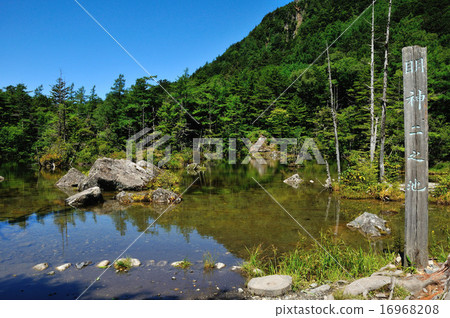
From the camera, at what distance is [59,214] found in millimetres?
9906

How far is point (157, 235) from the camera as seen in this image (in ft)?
25.9

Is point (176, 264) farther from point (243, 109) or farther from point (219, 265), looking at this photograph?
point (243, 109)

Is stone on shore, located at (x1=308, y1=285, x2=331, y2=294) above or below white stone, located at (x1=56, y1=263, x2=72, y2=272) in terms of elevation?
above

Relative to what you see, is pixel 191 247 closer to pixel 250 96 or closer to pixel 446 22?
pixel 250 96

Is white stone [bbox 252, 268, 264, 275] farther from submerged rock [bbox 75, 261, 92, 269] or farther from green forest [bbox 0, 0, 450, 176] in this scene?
green forest [bbox 0, 0, 450, 176]

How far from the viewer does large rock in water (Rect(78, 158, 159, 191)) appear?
46.5 ft

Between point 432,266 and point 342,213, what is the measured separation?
19.0 ft

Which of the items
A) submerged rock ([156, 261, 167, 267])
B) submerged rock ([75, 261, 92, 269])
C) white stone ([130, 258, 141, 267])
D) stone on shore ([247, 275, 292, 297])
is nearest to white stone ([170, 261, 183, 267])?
submerged rock ([156, 261, 167, 267])

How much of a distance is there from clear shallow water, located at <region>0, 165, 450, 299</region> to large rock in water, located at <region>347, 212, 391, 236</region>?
31 centimetres

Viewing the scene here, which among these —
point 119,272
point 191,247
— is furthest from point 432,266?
point 119,272

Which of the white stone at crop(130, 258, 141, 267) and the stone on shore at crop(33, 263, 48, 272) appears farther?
the white stone at crop(130, 258, 141, 267)

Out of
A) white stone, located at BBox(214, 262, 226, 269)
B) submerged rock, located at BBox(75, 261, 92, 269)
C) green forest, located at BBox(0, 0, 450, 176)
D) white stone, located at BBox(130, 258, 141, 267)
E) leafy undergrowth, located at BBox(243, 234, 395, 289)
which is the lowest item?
white stone, located at BBox(214, 262, 226, 269)

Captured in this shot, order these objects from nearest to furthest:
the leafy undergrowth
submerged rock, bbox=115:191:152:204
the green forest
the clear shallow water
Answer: the leafy undergrowth, the clear shallow water, submerged rock, bbox=115:191:152:204, the green forest
